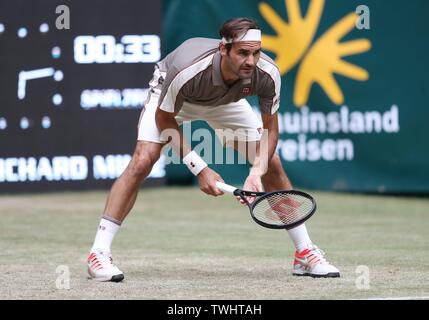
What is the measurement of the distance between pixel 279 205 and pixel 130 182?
868 millimetres

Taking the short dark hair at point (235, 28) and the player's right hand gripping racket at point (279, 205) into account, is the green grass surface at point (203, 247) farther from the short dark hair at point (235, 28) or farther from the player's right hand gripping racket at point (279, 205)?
the short dark hair at point (235, 28)

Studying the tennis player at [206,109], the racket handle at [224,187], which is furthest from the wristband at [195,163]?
the racket handle at [224,187]

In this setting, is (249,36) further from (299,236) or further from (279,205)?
(299,236)

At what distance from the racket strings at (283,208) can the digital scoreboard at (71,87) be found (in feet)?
16.4

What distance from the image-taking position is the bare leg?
5.91 metres

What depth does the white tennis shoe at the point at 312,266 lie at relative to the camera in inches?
229

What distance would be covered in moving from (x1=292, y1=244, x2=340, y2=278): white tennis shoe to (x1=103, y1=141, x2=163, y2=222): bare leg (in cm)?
99

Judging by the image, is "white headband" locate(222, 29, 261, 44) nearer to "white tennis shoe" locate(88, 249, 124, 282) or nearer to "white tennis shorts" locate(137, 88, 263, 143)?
"white tennis shorts" locate(137, 88, 263, 143)

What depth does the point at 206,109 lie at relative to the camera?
6066 mm

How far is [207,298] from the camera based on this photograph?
5.11m

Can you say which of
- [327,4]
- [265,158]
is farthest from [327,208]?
[265,158]

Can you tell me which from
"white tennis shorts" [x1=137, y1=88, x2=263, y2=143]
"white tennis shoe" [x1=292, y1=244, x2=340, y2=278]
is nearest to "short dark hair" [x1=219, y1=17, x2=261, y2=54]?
"white tennis shorts" [x1=137, y1=88, x2=263, y2=143]

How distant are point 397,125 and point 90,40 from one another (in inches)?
122
